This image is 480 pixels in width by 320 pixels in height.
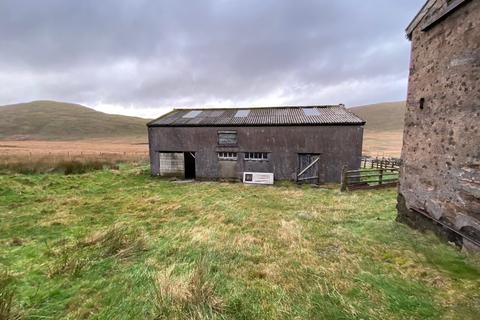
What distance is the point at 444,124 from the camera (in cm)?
657

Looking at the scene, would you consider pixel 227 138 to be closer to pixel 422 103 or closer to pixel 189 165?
pixel 189 165

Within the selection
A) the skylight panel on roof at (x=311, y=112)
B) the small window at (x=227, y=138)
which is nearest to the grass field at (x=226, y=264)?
the small window at (x=227, y=138)

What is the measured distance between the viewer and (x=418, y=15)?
25.7 feet

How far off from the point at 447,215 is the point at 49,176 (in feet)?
66.8

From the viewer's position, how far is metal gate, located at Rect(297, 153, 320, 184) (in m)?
17.3

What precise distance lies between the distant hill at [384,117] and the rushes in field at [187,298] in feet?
415

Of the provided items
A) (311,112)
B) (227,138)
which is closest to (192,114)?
(227,138)

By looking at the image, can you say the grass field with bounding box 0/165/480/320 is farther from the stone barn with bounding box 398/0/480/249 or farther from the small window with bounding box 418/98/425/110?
the small window with bounding box 418/98/425/110

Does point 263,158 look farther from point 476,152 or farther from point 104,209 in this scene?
point 476,152

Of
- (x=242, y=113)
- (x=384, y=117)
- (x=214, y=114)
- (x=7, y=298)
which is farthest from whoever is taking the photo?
(x=384, y=117)

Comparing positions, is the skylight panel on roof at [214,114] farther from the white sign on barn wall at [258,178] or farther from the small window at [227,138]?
the white sign on barn wall at [258,178]

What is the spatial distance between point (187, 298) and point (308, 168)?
14591 mm

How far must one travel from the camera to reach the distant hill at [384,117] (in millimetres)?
116438

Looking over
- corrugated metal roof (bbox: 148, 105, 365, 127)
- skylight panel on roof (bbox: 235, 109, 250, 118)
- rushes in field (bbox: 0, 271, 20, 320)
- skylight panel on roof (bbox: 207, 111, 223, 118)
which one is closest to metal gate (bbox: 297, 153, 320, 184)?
corrugated metal roof (bbox: 148, 105, 365, 127)
